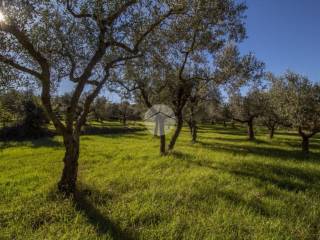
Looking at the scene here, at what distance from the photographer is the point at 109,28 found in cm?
932

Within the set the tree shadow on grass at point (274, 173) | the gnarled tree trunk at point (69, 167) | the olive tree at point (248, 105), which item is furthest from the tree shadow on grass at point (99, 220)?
the olive tree at point (248, 105)

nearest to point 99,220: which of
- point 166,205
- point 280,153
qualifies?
point 166,205

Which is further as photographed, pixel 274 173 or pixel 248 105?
pixel 248 105

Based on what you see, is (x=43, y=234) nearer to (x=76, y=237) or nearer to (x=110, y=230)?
(x=76, y=237)

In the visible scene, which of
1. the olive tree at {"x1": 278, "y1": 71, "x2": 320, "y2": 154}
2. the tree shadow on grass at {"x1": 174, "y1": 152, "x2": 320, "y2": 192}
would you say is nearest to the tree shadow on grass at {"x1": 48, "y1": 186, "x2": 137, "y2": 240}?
the tree shadow on grass at {"x1": 174, "y1": 152, "x2": 320, "y2": 192}

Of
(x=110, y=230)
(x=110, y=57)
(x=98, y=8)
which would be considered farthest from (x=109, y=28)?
(x=110, y=230)

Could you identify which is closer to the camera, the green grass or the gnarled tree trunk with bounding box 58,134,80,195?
the green grass

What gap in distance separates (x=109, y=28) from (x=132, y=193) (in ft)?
22.5

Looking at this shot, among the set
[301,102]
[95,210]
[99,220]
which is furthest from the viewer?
[301,102]

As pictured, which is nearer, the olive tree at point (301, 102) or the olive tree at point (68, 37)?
the olive tree at point (68, 37)

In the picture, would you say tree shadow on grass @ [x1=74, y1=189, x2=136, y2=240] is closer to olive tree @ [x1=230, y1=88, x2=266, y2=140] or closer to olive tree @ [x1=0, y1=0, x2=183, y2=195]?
olive tree @ [x1=0, y1=0, x2=183, y2=195]
